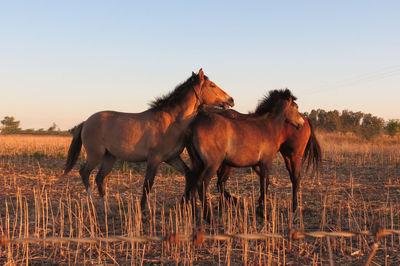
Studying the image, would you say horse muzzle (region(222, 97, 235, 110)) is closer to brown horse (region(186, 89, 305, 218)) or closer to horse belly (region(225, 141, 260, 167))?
brown horse (region(186, 89, 305, 218))

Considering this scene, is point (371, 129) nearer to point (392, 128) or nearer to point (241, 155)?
point (392, 128)

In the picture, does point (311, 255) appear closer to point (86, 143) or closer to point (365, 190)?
point (86, 143)

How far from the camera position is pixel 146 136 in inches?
253

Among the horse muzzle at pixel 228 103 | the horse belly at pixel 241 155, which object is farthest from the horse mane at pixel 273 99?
the horse belly at pixel 241 155

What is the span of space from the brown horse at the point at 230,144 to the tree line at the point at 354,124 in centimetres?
3004

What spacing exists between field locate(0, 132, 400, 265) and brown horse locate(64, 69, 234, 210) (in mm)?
761

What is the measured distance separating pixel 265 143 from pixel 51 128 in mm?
61562

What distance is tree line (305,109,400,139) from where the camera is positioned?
1350 inches

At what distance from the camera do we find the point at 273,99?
6895 millimetres

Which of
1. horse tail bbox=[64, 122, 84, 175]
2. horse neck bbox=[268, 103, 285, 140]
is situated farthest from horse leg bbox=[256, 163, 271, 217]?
horse tail bbox=[64, 122, 84, 175]

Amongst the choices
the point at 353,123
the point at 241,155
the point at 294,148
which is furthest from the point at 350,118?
the point at 241,155

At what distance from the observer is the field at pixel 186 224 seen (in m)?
3.95

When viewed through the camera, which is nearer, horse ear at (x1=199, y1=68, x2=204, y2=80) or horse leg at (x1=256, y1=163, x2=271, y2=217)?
horse leg at (x1=256, y1=163, x2=271, y2=217)

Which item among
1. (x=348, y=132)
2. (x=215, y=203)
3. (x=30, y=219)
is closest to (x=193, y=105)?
(x=215, y=203)
